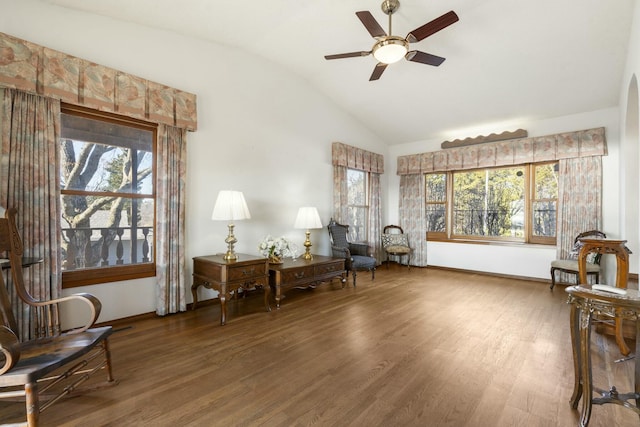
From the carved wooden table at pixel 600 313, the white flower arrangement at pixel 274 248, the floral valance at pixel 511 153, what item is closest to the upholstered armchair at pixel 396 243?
the floral valance at pixel 511 153

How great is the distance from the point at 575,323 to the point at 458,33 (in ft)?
11.0

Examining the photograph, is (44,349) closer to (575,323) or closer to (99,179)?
(99,179)

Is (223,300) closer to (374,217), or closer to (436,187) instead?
(374,217)

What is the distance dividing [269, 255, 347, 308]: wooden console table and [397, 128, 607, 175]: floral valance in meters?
3.19

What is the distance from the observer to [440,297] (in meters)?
4.06

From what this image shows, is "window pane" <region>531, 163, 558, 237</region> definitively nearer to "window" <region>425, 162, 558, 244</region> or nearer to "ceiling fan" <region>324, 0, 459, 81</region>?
"window" <region>425, 162, 558, 244</region>

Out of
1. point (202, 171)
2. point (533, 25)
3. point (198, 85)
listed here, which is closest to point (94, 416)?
point (202, 171)

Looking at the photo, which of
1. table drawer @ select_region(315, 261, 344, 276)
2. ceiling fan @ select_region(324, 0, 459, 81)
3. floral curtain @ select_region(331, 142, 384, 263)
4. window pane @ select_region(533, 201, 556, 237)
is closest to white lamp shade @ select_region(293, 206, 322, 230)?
table drawer @ select_region(315, 261, 344, 276)

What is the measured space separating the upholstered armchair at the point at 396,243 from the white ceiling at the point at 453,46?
256 cm

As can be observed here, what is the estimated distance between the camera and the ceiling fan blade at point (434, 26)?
8.06 feet

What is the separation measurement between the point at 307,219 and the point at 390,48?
8.24 ft

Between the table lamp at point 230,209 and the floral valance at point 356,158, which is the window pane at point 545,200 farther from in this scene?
the table lamp at point 230,209

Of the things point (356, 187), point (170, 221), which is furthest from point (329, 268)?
point (356, 187)

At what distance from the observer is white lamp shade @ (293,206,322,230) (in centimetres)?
442
